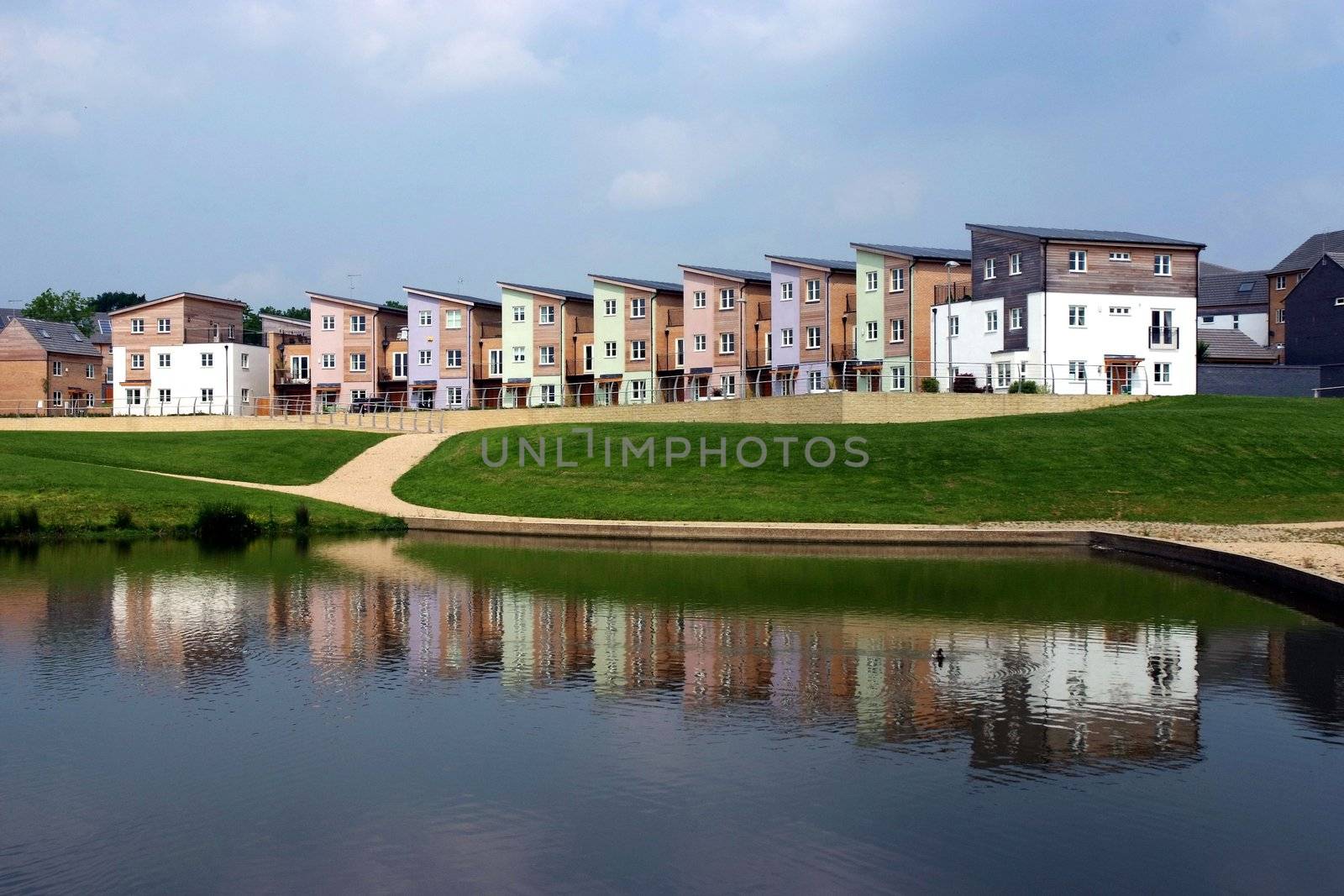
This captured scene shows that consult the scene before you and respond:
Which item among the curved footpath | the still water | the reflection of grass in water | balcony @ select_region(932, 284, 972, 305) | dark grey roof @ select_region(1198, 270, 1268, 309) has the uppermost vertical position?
dark grey roof @ select_region(1198, 270, 1268, 309)

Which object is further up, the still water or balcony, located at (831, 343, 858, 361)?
balcony, located at (831, 343, 858, 361)

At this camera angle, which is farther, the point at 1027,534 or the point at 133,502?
the point at 133,502

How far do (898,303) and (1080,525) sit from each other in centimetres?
3804

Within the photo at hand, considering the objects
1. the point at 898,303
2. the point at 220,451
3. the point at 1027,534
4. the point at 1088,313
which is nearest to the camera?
the point at 1027,534

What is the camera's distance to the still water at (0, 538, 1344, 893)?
12.0 meters

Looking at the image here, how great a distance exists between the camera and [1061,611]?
25.2m

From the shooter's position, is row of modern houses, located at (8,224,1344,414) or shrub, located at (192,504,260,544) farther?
row of modern houses, located at (8,224,1344,414)

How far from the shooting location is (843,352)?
81.2 metres

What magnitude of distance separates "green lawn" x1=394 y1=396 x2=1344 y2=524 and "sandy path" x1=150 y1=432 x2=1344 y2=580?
1.16 metres

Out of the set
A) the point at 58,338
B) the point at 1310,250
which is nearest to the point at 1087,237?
the point at 1310,250

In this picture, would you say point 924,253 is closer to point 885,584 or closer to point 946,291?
point 946,291

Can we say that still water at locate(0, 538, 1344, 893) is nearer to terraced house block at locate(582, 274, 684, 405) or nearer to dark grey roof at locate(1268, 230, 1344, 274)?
terraced house block at locate(582, 274, 684, 405)

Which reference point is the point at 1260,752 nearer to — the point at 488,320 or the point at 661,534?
the point at 661,534

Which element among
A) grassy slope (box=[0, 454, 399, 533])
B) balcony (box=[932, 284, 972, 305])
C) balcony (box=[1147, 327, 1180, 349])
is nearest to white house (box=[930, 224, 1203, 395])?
balcony (box=[1147, 327, 1180, 349])
